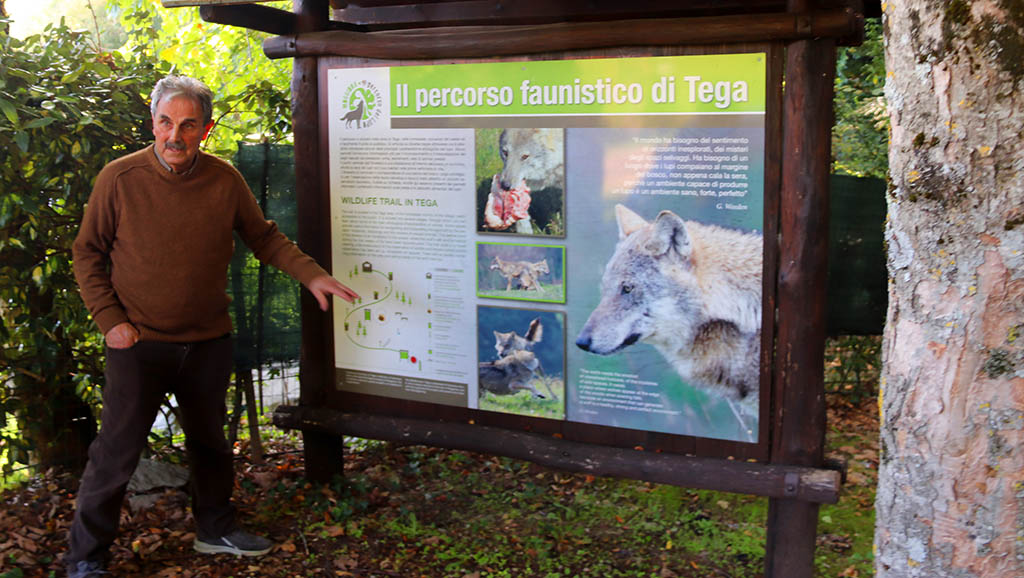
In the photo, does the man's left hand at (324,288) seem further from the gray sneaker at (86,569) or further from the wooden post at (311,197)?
the gray sneaker at (86,569)

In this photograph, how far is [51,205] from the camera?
4.95 metres

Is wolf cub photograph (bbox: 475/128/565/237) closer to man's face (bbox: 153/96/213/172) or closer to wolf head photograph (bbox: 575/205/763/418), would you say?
wolf head photograph (bbox: 575/205/763/418)

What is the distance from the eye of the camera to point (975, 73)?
2.29 meters

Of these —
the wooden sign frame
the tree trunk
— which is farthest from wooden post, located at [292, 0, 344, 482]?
the tree trunk

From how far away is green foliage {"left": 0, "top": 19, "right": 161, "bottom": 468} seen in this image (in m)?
4.64

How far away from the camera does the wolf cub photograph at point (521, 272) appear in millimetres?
4344

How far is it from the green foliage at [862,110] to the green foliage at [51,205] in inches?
→ 226

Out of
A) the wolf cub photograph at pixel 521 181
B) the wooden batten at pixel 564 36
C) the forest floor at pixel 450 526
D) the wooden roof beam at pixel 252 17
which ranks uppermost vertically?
the wooden roof beam at pixel 252 17

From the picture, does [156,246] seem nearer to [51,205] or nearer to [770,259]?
[51,205]

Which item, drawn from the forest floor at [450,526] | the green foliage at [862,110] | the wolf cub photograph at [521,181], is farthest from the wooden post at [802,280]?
the green foliage at [862,110]

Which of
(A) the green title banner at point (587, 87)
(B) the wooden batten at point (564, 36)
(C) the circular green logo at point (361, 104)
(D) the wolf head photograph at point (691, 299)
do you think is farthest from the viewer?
(C) the circular green logo at point (361, 104)

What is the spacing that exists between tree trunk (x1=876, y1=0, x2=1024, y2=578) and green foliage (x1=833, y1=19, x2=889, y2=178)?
214 inches

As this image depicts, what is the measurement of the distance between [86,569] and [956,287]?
12.3 ft

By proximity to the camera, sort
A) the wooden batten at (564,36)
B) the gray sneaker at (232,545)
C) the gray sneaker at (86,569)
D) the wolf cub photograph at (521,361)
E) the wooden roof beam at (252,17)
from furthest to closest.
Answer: the wooden roof beam at (252,17) → the gray sneaker at (232,545) → the wolf cub photograph at (521,361) → the gray sneaker at (86,569) → the wooden batten at (564,36)
